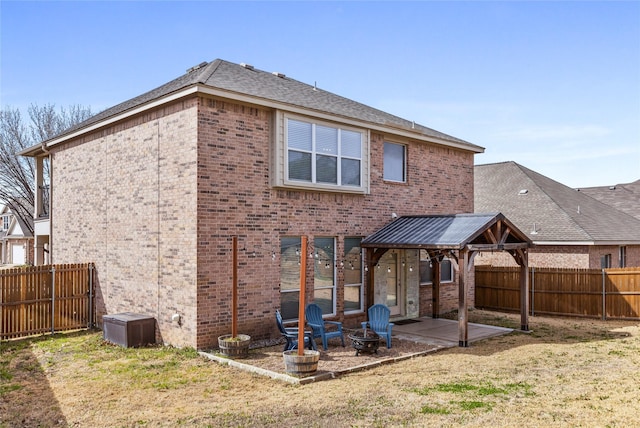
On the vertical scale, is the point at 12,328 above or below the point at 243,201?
below

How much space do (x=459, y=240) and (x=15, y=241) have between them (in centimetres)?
4543

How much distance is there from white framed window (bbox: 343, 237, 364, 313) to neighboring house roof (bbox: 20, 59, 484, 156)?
3513 millimetres

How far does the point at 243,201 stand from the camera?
36.4 ft

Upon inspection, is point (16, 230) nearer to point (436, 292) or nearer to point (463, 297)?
point (436, 292)

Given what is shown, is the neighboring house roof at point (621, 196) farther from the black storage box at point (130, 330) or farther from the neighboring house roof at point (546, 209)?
the black storage box at point (130, 330)

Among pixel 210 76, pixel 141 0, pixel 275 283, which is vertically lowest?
pixel 275 283

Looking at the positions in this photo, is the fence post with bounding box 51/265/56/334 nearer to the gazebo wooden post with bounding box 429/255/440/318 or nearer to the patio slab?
the patio slab

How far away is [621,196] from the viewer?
1208 inches

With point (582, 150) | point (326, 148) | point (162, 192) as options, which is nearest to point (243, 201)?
point (162, 192)

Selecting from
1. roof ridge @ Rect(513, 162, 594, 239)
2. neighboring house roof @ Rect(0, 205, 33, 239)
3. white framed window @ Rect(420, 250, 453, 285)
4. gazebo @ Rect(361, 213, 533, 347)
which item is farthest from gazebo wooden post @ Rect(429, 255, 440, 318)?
neighboring house roof @ Rect(0, 205, 33, 239)

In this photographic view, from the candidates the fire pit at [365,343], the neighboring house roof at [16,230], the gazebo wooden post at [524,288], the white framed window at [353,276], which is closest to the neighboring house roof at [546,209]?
the gazebo wooden post at [524,288]

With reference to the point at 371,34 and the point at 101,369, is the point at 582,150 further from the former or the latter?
the point at 101,369

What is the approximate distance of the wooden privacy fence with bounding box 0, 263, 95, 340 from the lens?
1224 cm

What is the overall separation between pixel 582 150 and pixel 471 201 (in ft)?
80.5
